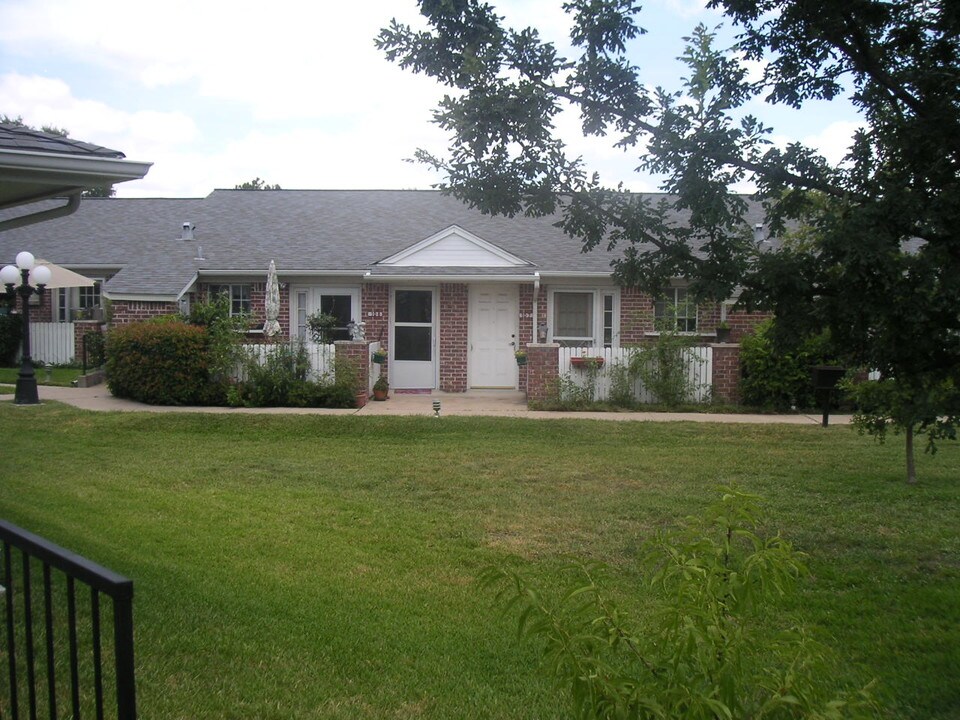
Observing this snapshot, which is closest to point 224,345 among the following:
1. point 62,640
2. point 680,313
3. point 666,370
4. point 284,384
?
point 284,384

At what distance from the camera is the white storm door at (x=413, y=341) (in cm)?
1841

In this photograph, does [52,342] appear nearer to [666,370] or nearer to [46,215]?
[666,370]

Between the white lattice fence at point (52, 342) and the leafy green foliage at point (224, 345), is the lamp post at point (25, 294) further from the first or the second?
the white lattice fence at point (52, 342)

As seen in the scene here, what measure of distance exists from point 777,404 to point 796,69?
1066 cm

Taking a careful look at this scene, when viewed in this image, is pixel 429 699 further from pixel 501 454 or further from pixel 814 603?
pixel 501 454

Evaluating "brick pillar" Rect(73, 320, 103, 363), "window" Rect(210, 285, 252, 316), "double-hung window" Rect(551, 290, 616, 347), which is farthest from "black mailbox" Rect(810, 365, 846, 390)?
"brick pillar" Rect(73, 320, 103, 363)

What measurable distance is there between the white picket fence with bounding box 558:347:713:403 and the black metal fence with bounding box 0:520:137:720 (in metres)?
10.7

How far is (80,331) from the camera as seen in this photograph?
20.9 m

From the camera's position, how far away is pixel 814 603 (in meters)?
5.89

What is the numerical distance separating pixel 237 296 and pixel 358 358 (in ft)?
15.6

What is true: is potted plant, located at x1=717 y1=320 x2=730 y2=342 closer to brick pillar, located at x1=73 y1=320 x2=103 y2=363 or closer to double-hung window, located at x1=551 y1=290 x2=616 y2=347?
double-hung window, located at x1=551 y1=290 x2=616 y2=347

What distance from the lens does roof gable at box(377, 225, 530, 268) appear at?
17.7 m

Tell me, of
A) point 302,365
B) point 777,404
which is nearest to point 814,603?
point 777,404

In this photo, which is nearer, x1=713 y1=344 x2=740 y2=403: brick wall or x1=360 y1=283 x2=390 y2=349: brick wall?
x1=713 y1=344 x2=740 y2=403: brick wall
